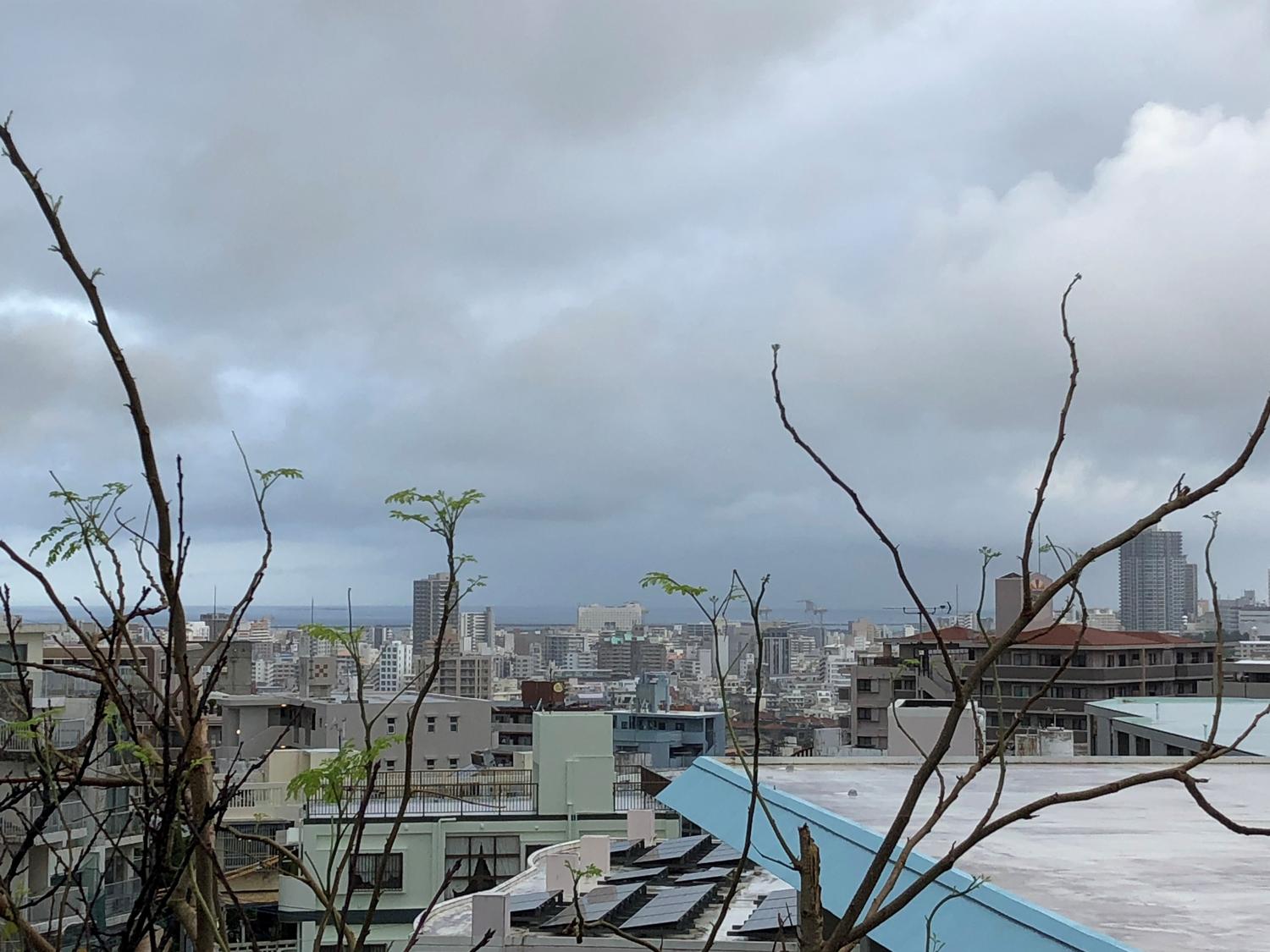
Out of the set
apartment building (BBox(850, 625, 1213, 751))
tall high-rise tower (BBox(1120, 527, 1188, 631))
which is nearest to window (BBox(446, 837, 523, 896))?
apartment building (BBox(850, 625, 1213, 751))

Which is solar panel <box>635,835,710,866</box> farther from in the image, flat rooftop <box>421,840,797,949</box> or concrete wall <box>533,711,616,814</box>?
concrete wall <box>533,711,616,814</box>

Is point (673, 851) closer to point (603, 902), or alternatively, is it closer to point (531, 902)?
point (603, 902)

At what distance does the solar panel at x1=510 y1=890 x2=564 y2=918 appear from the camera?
12836mm

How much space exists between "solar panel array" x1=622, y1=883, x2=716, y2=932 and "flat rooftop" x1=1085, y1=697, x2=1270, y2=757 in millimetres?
7774

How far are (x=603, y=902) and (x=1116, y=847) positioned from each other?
568 centimetres

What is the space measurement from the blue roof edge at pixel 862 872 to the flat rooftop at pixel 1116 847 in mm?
289

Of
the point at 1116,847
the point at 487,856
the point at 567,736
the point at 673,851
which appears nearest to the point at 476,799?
the point at 487,856

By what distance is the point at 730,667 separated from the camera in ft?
7.62

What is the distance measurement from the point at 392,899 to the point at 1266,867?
16.8 meters

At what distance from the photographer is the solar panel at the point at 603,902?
12.2 meters

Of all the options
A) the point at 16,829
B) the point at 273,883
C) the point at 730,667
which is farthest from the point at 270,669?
the point at 730,667

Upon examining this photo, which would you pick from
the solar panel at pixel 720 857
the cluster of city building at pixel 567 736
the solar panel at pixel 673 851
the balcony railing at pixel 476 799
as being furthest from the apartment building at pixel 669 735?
the solar panel at pixel 720 857

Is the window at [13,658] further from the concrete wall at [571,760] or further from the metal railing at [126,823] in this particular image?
the concrete wall at [571,760]

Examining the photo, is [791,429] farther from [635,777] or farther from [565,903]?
→ [635,777]
